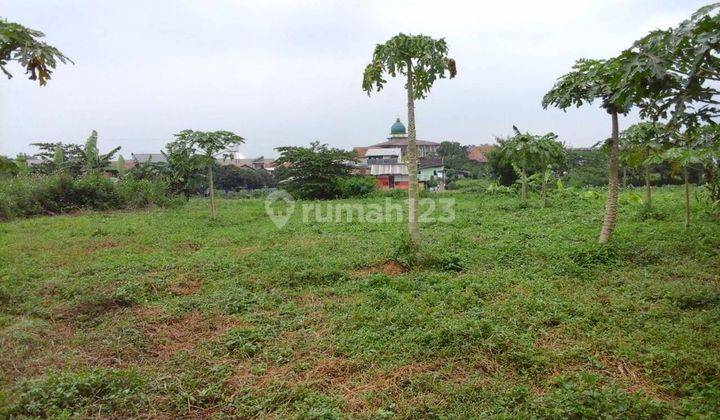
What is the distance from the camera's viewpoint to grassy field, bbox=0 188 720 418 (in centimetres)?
338

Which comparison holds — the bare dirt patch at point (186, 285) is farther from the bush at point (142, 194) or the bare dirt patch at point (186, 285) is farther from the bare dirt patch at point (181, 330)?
the bush at point (142, 194)

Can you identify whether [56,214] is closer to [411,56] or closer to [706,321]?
[411,56]

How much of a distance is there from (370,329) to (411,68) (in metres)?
4.30

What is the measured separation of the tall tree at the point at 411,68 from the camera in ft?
22.3

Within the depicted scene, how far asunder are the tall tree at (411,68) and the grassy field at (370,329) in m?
1.36

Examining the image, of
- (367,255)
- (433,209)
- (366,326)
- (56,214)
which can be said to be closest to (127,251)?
(367,255)

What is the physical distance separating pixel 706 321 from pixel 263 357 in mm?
4325

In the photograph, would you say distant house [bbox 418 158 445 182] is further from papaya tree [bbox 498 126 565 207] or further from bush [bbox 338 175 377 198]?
papaya tree [bbox 498 126 565 207]

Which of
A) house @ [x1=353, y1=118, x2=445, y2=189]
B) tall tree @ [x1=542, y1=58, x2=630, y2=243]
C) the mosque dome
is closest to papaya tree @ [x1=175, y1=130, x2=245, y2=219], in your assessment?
tall tree @ [x1=542, y1=58, x2=630, y2=243]

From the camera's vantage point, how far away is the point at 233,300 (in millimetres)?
5664

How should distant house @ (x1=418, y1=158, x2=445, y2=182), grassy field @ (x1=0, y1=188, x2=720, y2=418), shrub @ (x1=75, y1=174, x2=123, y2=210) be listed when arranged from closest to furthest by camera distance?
grassy field @ (x1=0, y1=188, x2=720, y2=418) < shrub @ (x1=75, y1=174, x2=123, y2=210) < distant house @ (x1=418, y1=158, x2=445, y2=182)

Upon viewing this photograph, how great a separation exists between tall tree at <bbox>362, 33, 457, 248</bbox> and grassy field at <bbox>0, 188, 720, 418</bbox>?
1.36m

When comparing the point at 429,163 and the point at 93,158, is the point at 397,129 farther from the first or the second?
the point at 93,158

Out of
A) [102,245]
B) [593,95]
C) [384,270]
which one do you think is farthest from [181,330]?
[593,95]
